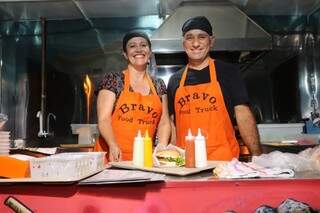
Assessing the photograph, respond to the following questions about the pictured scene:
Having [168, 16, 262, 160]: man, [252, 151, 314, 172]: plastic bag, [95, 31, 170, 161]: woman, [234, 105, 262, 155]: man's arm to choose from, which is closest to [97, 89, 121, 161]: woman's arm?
[95, 31, 170, 161]: woman

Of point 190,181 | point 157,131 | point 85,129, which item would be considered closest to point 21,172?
point 190,181

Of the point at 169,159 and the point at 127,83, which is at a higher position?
the point at 127,83

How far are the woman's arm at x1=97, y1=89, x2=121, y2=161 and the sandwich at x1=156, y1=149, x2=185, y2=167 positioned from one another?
44 centimetres

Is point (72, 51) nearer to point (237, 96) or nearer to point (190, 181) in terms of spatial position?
point (237, 96)

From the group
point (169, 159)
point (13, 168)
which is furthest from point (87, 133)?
point (13, 168)

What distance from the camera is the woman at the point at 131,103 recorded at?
1977 mm

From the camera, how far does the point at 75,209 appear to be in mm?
1120

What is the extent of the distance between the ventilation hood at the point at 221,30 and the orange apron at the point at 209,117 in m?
1.44

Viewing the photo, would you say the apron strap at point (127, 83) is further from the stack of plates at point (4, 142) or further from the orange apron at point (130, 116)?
the stack of plates at point (4, 142)

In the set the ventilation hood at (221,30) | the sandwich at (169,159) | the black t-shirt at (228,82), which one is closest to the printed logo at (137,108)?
the black t-shirt at (228,82)

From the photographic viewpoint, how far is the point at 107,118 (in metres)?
1.94

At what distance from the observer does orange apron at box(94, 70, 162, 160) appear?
2.00m

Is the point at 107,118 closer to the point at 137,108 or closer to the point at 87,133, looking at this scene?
the point at 137,108

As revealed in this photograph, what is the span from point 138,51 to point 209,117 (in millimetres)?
551
